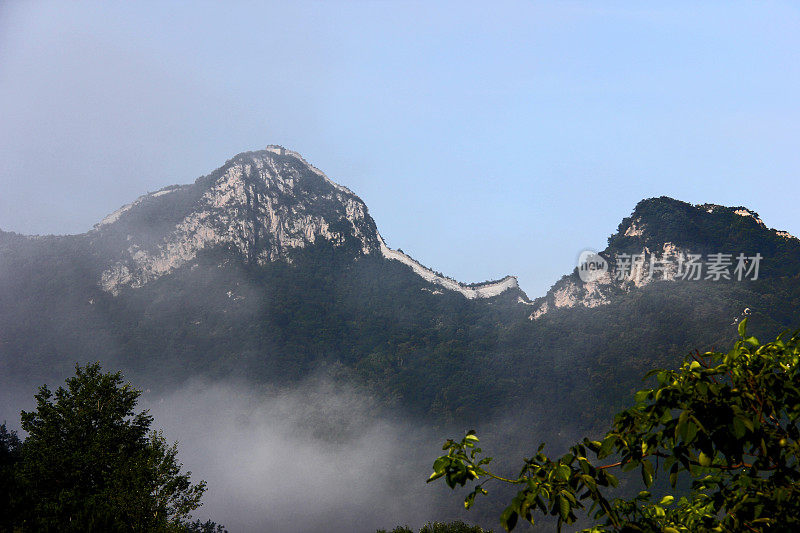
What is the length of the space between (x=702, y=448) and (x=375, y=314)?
184 m

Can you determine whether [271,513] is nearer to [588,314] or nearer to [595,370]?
[595,370]

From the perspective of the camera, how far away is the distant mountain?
417ft

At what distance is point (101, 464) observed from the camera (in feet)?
101

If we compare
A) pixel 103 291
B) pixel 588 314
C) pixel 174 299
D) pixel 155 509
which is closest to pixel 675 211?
pixel 588 314

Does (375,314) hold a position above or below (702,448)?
above

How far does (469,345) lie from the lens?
168125mm

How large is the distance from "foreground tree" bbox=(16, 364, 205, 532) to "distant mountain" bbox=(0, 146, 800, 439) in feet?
332

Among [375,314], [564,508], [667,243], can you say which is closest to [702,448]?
[564,508]

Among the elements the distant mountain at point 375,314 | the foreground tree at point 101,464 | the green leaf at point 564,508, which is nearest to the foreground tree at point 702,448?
the green leaf at point 564,508

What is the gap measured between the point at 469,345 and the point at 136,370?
99.1m

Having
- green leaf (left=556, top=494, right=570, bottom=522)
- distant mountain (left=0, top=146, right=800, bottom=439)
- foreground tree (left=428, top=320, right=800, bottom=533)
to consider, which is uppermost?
distant mountain (left=0, top=146, right=800, bottom=439)

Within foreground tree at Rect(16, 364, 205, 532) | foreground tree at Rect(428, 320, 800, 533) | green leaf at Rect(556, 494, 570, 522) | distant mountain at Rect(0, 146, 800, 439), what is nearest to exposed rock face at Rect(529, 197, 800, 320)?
distant mountain at Rect(0, 146, 800, 439)

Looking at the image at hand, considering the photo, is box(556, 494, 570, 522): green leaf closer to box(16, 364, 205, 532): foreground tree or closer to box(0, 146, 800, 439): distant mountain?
box(16, 364, 205, 532): foreground tree

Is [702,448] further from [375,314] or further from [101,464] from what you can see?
[375,314]
